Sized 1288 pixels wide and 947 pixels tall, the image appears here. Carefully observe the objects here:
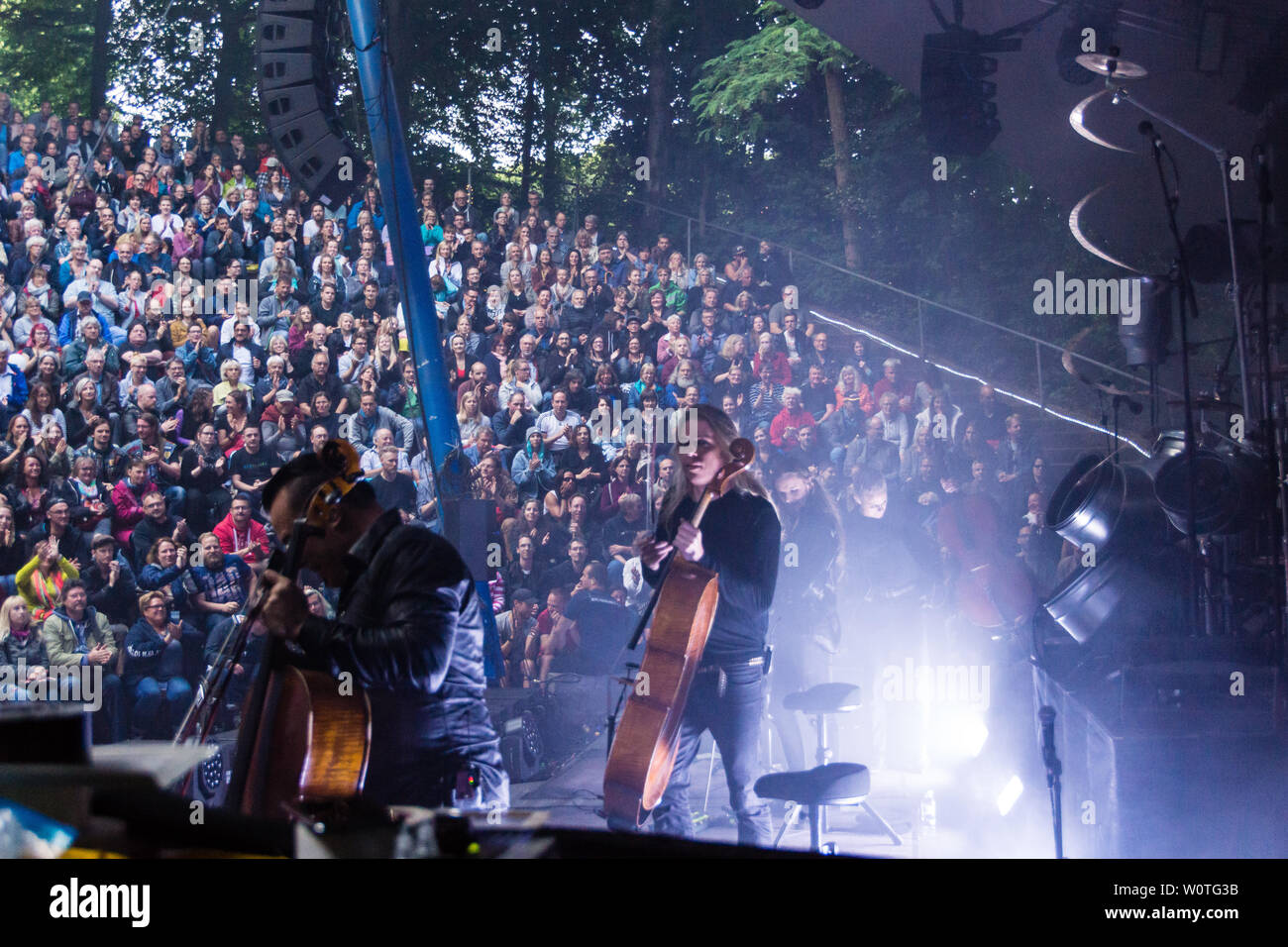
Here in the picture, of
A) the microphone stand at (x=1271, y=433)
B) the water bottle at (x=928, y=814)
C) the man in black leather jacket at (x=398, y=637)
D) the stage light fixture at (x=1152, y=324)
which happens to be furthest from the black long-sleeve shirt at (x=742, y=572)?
the stage light fixture at (x=1152, y=324)

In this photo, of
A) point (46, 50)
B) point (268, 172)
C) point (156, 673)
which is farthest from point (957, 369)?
point (46, 50)

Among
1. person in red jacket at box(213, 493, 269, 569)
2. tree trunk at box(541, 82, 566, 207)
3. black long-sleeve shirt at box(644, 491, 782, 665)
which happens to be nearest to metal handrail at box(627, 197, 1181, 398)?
tree trunk at box(541, 82, 566, 207)

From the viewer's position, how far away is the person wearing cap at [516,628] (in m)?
7.83

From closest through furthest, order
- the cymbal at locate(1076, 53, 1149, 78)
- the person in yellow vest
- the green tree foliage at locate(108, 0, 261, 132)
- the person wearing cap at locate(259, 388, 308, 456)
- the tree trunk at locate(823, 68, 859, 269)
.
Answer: the cymbal at locate(1076, 53, 1149, 78) → the person in yellow vest → the person wearing cap at locate(259, 388, 308, 456) → the tree trunk at locate(823, 68, 859, 269) → the green tree foliage at locate(108, 0, 261, 132)

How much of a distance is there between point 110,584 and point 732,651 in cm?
541

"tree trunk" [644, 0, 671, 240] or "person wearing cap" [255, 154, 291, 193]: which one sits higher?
"tree trunk" [644, 0, 671, 240]

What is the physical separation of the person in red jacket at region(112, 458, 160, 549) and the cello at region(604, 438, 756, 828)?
5359mm

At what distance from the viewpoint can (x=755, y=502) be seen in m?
3.73

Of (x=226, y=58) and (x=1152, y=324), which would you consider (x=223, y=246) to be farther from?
(x=1152, y=324)

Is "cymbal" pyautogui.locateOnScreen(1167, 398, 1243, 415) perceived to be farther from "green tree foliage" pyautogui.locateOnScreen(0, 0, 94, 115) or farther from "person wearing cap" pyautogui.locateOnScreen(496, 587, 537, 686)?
"green tree foliage" pyautogui.locateOnScreen(0, 0, 94, 115)

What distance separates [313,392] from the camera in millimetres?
8711

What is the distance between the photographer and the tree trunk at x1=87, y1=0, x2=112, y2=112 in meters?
11.6

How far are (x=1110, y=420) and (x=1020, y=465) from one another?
1320mm

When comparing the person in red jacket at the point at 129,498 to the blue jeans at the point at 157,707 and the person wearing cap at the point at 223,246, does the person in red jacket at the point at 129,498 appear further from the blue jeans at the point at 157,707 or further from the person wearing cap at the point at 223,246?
the person wearing cap at the point at 223,246
